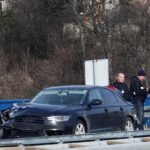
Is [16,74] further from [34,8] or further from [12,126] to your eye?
[12,126]

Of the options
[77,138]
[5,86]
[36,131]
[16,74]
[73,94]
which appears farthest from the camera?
[16,74]

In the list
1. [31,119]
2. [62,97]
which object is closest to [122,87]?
[62,97]

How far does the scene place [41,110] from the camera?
16.8 m

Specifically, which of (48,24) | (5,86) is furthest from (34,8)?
(5,86)

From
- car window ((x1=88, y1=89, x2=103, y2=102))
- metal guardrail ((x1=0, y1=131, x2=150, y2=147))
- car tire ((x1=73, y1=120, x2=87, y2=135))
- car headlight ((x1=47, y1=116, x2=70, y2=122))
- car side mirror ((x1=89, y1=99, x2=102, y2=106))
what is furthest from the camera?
car window ((x1=88, y1=89, x2=103, y2=102))

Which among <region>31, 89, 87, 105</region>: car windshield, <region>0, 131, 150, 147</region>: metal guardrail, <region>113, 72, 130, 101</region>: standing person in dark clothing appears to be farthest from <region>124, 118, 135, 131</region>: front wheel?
<region>0, 131, 150, 147</region>: metal guardrail

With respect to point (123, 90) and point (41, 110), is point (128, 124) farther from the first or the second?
point (41, 110)

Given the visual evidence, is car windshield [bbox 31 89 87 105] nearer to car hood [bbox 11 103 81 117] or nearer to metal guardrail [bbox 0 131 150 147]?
car hood [bbox 11 103 81 117]

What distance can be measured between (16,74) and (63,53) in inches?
209

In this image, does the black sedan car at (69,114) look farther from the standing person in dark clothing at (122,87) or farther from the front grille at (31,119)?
the standing person in dark clothing at (122,87)

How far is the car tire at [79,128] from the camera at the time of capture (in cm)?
1683

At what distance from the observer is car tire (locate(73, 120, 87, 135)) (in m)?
16.8

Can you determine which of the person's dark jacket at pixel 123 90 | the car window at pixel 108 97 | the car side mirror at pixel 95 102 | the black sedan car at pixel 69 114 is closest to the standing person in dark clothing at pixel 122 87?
the person's dark jacket at pixel 123 90

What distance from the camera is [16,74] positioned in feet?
148
